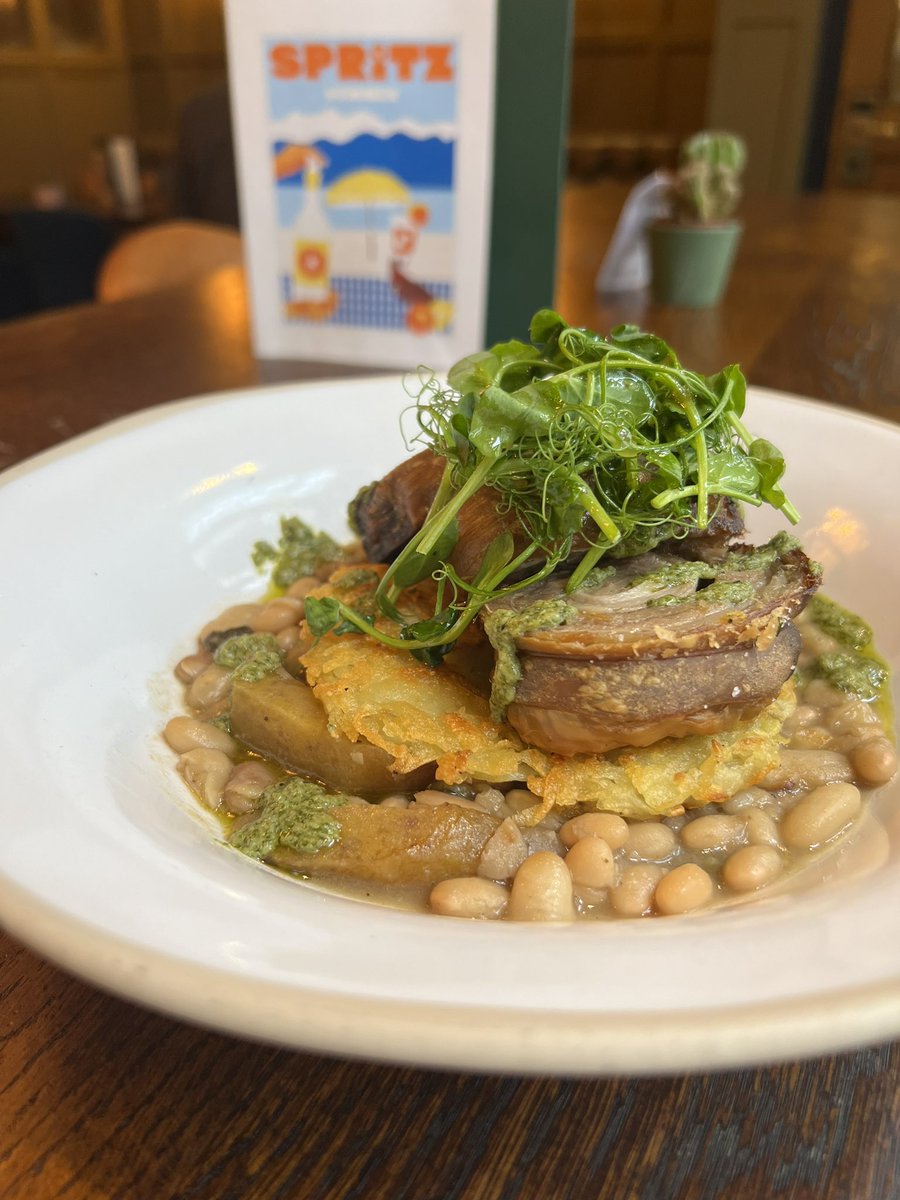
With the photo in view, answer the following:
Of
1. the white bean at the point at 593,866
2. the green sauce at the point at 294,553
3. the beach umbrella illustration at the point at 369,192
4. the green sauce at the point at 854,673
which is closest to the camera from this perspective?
the white bean at the point at 593,866

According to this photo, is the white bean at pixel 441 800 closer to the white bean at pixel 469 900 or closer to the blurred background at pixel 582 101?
the white bean at pixel 469 900

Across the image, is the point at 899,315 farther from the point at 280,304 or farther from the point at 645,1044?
the point at 645,1044

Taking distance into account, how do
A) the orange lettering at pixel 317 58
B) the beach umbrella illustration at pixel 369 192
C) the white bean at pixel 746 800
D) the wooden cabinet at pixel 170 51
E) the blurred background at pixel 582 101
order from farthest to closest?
the wooden cabinet at pixel 170 51 → the blurred background at pixel 582 101 → the beach umbrella illustration at pixel 369 192 → the orange lettering at pixel 317 58 → the white bean at pixel 746 800

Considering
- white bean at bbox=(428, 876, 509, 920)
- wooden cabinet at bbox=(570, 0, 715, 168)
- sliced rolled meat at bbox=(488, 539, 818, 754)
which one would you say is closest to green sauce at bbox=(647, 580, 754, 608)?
sliced rolled meat at bbox=(488, 539, 818, 754)

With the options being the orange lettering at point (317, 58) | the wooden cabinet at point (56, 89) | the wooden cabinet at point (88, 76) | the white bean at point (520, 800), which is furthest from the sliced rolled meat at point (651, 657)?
the wooden cabinet at point (56, 89)

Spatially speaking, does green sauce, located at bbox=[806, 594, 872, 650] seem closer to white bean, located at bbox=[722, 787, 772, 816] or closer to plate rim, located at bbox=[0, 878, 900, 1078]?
white bean, located at bbox=[722, 787, 772, 816]

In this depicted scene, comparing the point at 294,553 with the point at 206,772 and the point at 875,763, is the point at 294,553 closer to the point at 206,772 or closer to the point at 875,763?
the point at 206,772

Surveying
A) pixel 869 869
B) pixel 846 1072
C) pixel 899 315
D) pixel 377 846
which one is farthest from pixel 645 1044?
pixel 899 315
